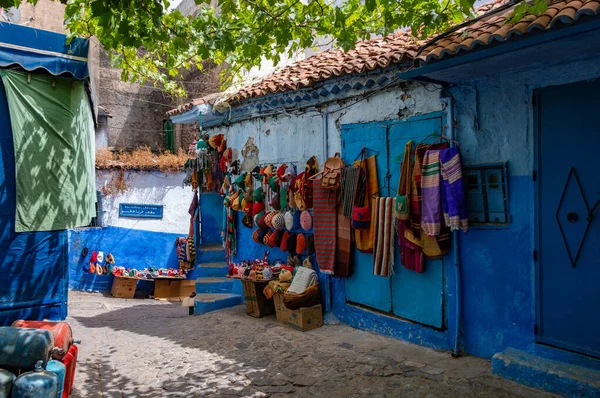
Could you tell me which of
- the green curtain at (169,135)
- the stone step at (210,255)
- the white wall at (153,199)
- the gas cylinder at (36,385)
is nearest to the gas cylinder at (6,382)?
the gas cylinder at (36,385)

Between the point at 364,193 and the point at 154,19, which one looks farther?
the point at 364,193

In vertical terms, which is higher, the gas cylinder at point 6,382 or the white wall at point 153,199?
the white wall at point 153,199

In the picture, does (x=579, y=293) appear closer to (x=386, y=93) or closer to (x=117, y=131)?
(x=386, y=93)

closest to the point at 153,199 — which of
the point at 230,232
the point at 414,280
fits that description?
the point at 230,232

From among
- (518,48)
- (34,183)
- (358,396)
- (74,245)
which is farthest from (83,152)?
(74,245)

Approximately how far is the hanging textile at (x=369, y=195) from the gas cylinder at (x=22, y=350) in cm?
418

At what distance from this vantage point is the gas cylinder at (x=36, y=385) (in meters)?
4.26

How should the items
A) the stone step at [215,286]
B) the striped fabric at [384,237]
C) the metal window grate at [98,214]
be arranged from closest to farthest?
the striped fabric at [384,237]
the stone step at [215,286]
the metal window grate at [98,214]

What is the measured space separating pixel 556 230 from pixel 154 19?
4.68 m

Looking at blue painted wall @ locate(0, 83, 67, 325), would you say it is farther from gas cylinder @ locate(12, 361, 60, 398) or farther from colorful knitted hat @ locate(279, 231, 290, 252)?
colorful knitted hat @ locate(279, 231, 290, 252)

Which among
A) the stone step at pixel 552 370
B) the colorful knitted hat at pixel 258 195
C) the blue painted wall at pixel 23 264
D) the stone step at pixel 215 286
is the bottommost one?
the stone step at pixel 215 286

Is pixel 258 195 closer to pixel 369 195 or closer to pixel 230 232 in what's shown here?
pixel 230 232

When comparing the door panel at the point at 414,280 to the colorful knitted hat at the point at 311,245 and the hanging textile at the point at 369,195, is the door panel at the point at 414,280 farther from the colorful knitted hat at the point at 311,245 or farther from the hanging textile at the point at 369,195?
the colorful knitted hat at the point at 311,245

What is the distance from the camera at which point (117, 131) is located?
2161 cm
